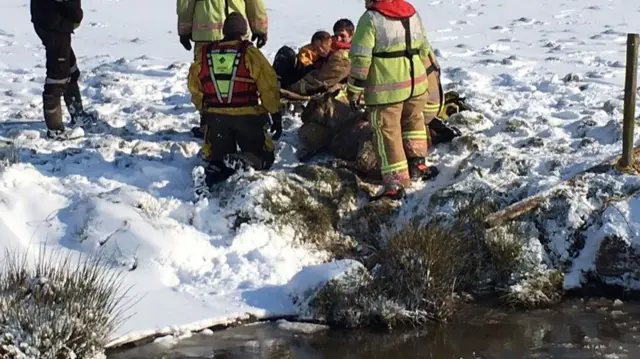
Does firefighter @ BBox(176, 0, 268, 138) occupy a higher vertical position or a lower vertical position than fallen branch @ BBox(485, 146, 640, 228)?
higher

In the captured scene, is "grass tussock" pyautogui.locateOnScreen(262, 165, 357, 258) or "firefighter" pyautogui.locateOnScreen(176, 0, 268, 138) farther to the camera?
"firefighter" pyautogui.locateOnScreen(176, 0, 268, 138)

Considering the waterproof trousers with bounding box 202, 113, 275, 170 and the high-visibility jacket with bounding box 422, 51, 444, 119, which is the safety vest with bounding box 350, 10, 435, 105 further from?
the waterproof trousers with bounding box 202, 113, 275, 170

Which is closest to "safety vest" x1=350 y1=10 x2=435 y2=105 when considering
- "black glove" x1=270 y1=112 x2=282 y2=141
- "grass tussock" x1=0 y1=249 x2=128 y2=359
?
"black glove" x1=270 y1=112 x2=282 y2=141

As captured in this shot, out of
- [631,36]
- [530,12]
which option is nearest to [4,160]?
[631,36]

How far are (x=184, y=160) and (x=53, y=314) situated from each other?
132 inches

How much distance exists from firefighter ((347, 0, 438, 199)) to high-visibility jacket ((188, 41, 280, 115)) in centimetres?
75

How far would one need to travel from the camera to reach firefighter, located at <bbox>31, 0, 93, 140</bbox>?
9375mm

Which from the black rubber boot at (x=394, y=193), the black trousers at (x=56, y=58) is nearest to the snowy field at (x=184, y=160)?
the black rubber boot at (x=394, y=193)

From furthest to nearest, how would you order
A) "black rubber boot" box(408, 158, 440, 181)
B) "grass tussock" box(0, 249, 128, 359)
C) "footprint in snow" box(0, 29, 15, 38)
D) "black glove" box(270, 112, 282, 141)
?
1. "footprint in snow" box(0, 29, 15, 38)
2. "black glove" box(270, 112, 282, 141)
3. "black rubber boot" box(408, 158, 440, 181)
4. "grass tussock" box(0, 249, 128, 359)

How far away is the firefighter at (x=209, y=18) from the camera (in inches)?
371

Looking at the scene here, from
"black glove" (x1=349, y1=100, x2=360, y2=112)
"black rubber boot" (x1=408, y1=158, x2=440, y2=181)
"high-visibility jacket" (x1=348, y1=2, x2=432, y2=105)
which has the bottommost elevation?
"black rubber boot" (x1=408, y1=158, x2=440, y2=181)

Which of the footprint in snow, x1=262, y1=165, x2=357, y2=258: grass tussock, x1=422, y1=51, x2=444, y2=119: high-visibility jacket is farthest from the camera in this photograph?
the footprint in snow

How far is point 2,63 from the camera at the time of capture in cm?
1440

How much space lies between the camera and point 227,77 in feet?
27.3
